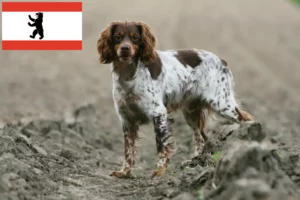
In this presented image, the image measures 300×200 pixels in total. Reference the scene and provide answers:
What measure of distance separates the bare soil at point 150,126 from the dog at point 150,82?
484 mm

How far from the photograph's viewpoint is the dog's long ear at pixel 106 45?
8.20 metres

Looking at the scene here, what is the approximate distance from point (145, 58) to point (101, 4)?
33475mm

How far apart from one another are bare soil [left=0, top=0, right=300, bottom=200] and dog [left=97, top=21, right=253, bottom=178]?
1.59 ft

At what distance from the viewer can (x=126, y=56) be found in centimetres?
798

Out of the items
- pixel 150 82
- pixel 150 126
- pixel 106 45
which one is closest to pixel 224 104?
pixel 150 82

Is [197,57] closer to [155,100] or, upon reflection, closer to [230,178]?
[155,100]

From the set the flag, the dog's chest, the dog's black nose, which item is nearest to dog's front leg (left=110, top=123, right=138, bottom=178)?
the dog's chest

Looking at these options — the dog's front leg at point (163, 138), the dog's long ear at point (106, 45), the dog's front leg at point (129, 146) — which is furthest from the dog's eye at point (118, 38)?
the dog's front leg at point (129, 146)

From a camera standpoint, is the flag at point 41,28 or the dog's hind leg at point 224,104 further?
the flag at point 41,28

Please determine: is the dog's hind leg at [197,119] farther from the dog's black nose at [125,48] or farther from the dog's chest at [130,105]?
the dog's black nose at [125,48]

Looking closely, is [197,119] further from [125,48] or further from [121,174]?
[125,48]

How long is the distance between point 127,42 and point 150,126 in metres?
6.24

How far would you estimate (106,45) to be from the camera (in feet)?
27.2

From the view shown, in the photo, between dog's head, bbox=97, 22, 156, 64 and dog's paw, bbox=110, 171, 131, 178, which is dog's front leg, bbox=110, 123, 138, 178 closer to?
dog's paw, bbox=110, 171, 131, 178
